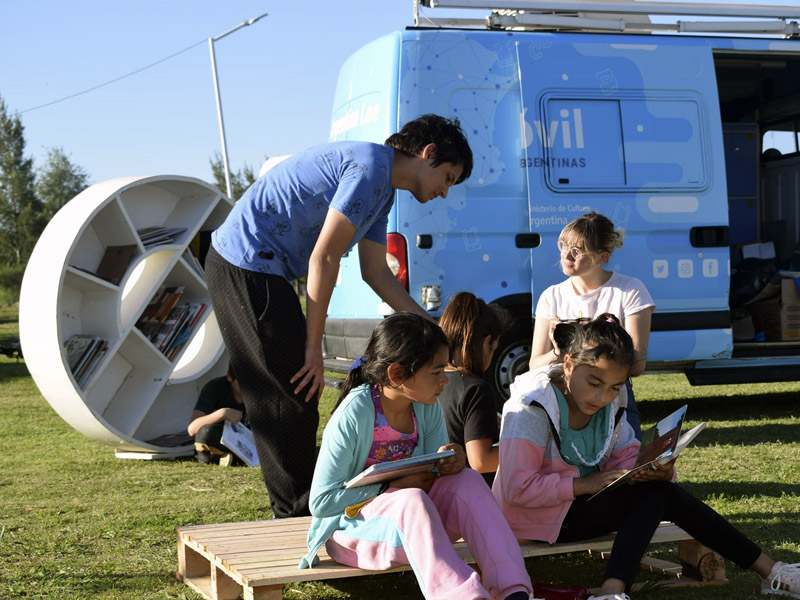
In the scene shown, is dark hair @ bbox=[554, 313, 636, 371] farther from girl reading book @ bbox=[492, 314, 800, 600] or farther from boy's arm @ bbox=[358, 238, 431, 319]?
boy's arm @ bbox=[358, 238, 431, 319]

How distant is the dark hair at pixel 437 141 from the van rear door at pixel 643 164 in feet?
10.6

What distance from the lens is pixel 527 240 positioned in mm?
6883

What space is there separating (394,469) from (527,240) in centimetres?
400

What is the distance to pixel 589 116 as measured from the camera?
704 centimetres

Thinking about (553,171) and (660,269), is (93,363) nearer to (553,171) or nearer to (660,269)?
(553,171)

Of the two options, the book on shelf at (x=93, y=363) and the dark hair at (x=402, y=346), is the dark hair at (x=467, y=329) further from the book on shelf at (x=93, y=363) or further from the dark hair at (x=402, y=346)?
the book on shelf at (x=93, y=363)

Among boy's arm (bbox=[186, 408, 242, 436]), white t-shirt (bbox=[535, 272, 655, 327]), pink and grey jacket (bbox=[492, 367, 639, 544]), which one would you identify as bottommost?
boy's arm (bbox=[186, 408, 242, 436])

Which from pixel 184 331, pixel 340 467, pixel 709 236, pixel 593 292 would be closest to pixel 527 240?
pixel 709 236

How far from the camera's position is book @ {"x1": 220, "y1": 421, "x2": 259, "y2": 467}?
6.40 meters

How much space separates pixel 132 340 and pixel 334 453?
14.2 feet

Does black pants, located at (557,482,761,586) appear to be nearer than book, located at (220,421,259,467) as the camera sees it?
Yes

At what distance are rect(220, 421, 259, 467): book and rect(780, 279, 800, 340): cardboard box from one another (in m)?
4.39

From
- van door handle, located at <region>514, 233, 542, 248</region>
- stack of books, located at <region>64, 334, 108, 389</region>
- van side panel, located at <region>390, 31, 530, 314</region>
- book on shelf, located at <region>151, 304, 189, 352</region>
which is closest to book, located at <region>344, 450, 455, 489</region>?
van side panel, located at <region>390, 31, 530, 314</region>

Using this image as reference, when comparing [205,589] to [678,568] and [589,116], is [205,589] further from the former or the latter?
[589,116]
